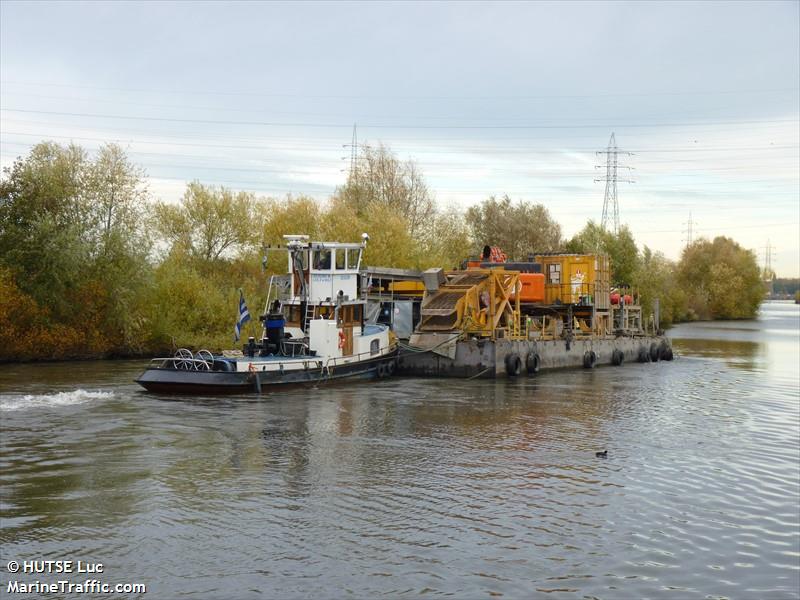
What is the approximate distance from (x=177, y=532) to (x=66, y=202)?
36.6 meters

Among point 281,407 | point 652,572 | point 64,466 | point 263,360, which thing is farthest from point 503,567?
point 263,360

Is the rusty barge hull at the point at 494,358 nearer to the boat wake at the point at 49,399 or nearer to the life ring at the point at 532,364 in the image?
the life ring at the point at 532,364

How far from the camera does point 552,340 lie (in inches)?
1602

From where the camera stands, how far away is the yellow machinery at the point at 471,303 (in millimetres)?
36250

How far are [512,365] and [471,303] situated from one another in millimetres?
3429

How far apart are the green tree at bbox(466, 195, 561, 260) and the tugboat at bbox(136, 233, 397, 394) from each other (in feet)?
159

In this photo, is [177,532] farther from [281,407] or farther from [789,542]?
[281,407]

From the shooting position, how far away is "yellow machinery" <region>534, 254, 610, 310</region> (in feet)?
145

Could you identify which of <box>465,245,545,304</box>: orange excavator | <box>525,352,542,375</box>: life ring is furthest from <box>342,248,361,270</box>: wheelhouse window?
<box>525,352,542,375</box>: life ring

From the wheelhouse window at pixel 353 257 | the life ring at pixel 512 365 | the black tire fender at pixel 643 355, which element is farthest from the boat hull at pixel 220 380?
the black tire fender at pixel 643 355

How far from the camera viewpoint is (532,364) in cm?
3816

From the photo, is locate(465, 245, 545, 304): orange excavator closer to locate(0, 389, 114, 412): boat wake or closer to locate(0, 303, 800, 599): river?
locate(0, 303, 800, 599): river

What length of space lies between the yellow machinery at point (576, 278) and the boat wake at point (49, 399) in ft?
85.8

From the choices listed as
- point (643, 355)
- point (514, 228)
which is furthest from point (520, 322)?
point (514, 228)
